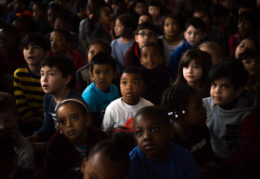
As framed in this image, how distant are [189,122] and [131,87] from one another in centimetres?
74

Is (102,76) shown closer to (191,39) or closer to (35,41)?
(35,41)

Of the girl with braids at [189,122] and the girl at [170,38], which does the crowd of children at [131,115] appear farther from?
the girl at [170,38]

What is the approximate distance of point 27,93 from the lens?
271 cm

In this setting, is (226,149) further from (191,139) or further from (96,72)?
(96,72)

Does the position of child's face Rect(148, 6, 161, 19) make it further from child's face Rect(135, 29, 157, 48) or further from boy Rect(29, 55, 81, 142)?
boy Rect(29, 55, 81, 142)

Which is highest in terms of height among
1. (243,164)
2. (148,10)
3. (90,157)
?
(148,10)

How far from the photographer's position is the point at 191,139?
5.26 ft

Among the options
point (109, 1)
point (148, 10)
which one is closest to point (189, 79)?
point (148, 10)

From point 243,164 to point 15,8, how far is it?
20.7ft

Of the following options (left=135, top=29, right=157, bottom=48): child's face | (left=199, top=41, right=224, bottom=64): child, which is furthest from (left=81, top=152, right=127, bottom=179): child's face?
(left=135, top=29, right=157, bottom=48): child's face

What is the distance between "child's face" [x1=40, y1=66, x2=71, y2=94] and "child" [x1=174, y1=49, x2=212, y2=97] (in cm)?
113

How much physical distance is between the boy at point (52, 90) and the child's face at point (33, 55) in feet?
1.62

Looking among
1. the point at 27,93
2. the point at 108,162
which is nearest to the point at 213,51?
the point at 27,93

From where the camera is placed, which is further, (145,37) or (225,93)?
(145,37)
